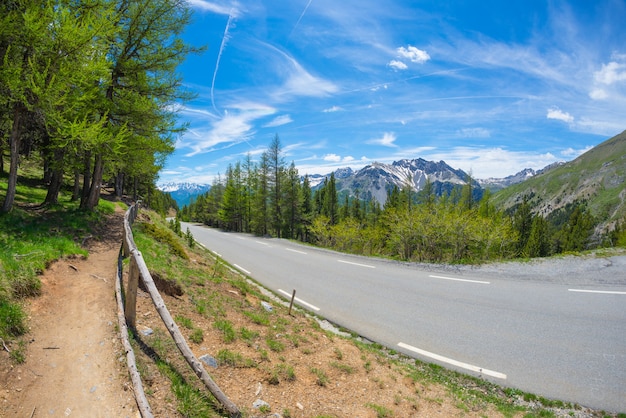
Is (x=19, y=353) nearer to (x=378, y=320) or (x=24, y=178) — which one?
(x=378, y=320)

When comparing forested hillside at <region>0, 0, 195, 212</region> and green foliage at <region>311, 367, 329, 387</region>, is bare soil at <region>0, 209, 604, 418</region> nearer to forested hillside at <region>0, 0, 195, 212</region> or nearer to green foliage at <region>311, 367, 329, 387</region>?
green foliage at <region>311, 367, 329, 387</region>

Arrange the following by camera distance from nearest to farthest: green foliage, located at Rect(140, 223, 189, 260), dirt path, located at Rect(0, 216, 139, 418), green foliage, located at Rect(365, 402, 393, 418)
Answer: dirt path, located at Rect(0, 216, 139, 418)
green foliage, located at Rect(365, 402, 393, 418)
green foliage, located at Rect(140, 223, 189, 260)

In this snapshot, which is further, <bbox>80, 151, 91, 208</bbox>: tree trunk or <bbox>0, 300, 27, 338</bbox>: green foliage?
<bbox>80, 151, 91, 208</bbox>: tree trunk

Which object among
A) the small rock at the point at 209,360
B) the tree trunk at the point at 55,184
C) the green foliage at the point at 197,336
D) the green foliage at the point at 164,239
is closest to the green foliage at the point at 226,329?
the green foliage at the point at 197,336

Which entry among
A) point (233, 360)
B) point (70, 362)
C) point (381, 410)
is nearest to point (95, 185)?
point (70, 362)

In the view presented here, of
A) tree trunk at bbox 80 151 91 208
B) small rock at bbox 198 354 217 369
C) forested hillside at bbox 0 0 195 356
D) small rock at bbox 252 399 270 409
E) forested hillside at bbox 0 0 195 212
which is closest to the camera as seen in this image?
small rock at bbox 252 399 270 409

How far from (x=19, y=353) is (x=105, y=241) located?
729 centimetres

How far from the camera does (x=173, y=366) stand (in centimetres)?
423

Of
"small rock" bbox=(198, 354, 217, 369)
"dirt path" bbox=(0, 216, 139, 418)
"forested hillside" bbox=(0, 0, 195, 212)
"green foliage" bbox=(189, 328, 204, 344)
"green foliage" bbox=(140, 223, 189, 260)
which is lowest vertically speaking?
"small rock" bbox=(198, 354, 217, 369)

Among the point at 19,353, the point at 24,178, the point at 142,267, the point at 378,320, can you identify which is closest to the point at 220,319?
the point at 142,267

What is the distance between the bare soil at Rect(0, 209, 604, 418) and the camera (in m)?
3.45

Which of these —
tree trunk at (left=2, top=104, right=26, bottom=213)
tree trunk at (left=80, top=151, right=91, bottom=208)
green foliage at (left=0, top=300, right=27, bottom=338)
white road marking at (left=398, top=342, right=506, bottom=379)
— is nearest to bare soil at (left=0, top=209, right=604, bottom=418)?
green foliage at (left=0, top=300, right=27, bottom=338)

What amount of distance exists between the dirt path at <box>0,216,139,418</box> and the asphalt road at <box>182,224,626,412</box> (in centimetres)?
548

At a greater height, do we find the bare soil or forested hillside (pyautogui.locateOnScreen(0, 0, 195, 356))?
forested hillside (pyautogui.locateOnScreen(0, 0, 195, 356))
